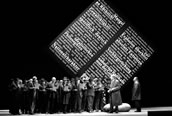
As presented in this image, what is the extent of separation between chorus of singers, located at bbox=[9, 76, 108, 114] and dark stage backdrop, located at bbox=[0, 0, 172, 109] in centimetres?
284

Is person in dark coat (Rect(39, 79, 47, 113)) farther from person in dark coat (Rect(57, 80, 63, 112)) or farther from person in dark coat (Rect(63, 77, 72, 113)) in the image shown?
person in dark coat (Rect(63, 77, 72, 113))

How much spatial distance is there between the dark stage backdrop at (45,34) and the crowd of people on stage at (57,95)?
2850 millimetres

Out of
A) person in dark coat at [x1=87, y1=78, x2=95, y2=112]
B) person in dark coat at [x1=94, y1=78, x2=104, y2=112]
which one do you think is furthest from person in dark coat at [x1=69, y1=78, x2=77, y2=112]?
person in dark coat at [x1=94, y1=78, x2=104, y2=112]

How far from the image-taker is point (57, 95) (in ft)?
36.7

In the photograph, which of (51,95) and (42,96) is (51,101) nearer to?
(51,95)

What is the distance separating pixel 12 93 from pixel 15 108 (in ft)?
1.87

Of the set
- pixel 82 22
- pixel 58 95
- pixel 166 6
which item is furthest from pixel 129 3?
pixel 58 95

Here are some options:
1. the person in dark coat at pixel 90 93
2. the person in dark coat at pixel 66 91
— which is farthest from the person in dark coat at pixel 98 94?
the person in dark coat at pixel 66 91

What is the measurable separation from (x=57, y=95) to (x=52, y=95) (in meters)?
0.22

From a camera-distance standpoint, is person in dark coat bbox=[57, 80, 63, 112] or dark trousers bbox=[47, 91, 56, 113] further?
person in dark coat bbox=[57, 80, 63, 112]

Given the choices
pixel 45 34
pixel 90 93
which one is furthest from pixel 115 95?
pixel 45 34

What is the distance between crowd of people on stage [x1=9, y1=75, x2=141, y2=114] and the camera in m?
10.8

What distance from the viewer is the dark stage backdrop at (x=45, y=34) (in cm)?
1423

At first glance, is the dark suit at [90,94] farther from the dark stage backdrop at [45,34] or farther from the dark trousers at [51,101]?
the dark stage backdrop at [45,34]
